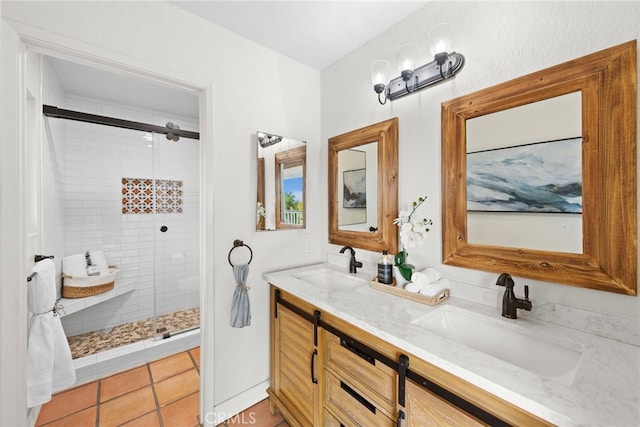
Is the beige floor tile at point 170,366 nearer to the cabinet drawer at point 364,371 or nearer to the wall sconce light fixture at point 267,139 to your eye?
the cabinet drawer at point 364,371

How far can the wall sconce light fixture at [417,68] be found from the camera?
1307 millimetres

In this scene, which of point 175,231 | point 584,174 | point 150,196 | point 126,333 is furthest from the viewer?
point 175,231

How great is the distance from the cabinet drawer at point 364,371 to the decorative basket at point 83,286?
7.98ft

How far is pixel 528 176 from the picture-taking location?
1.10 m

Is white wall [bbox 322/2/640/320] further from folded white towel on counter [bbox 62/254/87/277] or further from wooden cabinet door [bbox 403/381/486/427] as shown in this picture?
folded white towel on counter [bbox 62/254/87/277]

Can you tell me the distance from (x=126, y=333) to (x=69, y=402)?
0.90 metres

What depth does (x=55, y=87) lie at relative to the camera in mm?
2250

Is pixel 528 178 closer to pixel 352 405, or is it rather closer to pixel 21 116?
pixel 352 405

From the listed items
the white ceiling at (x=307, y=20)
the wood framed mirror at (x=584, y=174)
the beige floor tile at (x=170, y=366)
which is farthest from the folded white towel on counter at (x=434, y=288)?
the beige floor tile at (x=170, y=366)

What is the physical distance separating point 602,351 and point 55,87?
12.8 feet

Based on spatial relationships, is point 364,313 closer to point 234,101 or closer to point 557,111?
point 557,111

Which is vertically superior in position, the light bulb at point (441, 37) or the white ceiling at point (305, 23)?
the white ceiling at point (305, 23)

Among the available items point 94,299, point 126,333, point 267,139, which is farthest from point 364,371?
point 126,333

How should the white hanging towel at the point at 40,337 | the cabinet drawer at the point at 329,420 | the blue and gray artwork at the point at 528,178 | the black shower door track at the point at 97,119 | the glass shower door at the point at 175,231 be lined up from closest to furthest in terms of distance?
the blue and gray artwork at the point at 528,178 → the cabinet drawer at the point at 329,420 → the white hanging towel at the point at 40,337 → the black shower door track at the point at 97,119 → the glass shower door at the point at 175,231
